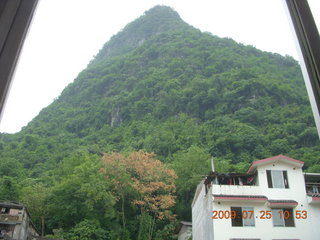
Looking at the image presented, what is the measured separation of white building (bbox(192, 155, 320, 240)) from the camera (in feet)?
22.6

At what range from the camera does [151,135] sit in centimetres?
2450

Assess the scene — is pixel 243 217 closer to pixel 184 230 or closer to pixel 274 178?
pixel 274 178

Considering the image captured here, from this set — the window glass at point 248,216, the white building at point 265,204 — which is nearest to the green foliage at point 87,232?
the white building at point 265,204

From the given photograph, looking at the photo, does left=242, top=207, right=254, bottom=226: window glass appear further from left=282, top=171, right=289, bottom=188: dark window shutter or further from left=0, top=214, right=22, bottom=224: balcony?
left=0, top=214, right=22, bottom=224: balcony

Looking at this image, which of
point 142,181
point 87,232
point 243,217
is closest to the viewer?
point 243,217

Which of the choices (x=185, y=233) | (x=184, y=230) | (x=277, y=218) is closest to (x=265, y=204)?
(x=277, y=218)

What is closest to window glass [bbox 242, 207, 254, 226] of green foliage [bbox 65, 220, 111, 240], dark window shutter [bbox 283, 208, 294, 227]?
dark window shutter [bbox 283, 208, 294, 227]

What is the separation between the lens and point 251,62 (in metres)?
41.5

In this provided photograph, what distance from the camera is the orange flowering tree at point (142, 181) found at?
502 inches

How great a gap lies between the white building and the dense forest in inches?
39.1

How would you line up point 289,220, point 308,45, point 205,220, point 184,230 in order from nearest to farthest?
point 308,45 → point 289,220 → point 205,220 → point 184,230

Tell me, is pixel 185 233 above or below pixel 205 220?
below

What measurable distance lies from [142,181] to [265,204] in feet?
22.4
